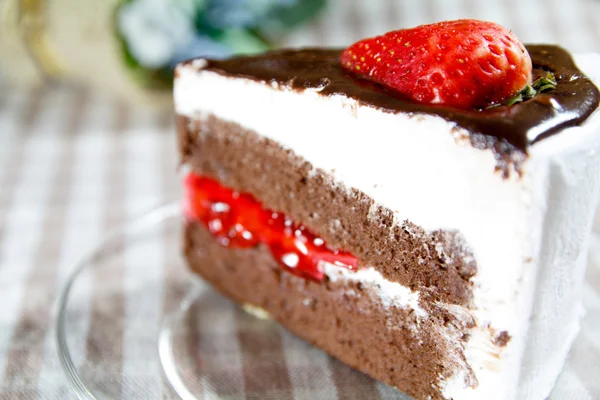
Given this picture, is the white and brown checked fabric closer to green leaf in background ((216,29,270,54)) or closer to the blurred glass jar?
the blurred glass jar

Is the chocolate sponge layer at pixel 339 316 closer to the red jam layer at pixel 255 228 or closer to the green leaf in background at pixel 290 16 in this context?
the red jam layer at pixel 255 228

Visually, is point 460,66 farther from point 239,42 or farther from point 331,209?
point 239,42

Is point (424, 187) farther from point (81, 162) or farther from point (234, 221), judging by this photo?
point (81, 162)

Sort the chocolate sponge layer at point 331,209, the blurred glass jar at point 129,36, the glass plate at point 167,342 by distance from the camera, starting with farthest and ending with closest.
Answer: the blurred glass jar at point 129,36, the glass plate at point 167,342, the chocolate sponge layer at point 331,209

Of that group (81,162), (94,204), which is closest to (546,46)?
(94,204)

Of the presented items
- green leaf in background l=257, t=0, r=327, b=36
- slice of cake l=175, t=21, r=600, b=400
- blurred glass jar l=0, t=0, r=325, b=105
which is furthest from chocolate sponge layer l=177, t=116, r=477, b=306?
green leaf in background l=257, t=0, r=327, b=36

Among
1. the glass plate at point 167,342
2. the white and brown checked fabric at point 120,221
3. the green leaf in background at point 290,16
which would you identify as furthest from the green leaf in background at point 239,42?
the glass plate at point 167,342
